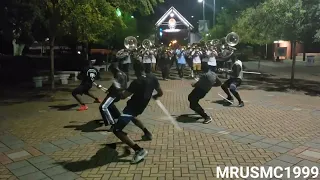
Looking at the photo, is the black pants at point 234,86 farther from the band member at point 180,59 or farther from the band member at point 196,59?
the band member at point 180,59

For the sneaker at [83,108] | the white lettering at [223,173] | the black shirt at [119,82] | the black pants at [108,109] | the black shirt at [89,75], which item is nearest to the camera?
the white lettering at [223,173]

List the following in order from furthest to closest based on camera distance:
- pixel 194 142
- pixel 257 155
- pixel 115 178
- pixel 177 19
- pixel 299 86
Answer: pixel 177 19 → pixel 299 86 → pixel 194 142 → pixel 257 155 → pixel 115 178

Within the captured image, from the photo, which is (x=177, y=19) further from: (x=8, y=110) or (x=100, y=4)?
(x=8, y=110)

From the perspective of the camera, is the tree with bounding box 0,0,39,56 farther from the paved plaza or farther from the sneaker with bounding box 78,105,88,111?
the sneaker with bounding box 78,105,88,111

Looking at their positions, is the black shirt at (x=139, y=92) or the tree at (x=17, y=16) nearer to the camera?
the black shirt at (x=139, y=92)

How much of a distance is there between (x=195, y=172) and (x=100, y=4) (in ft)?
29.8

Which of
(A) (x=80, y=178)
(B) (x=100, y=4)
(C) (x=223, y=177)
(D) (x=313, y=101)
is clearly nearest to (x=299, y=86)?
(D) (x=313, y=101)

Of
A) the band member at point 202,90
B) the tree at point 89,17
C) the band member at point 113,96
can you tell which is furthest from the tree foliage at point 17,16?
the band member at point 202,90

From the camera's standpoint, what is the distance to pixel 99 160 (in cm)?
517

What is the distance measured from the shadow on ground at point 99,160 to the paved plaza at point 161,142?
2 cm

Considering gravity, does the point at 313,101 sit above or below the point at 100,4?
below

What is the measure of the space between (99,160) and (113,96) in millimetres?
1854

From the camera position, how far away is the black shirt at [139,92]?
5.14 metres

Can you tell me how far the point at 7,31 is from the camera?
12.4m
